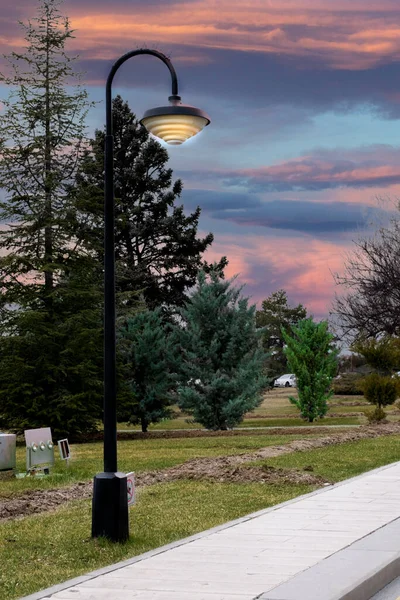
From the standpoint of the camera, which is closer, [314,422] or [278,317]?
[314,422]

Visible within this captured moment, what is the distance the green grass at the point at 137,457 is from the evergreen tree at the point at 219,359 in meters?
5.58

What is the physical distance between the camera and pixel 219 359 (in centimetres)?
3275

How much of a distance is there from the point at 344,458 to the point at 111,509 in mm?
9529

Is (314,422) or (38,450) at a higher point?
(314,422)

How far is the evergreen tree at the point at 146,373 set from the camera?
35.1 meters

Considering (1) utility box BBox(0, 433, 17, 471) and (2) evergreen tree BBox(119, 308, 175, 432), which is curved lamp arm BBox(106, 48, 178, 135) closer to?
(1) utility box BBox(0, 433, 17, 471)

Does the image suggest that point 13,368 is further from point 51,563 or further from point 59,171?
point 51,563

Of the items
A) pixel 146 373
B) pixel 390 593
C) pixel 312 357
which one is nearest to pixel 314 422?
pixel 312 357

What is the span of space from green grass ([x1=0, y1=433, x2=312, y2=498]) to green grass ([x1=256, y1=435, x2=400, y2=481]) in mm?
1781

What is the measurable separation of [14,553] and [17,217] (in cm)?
2564

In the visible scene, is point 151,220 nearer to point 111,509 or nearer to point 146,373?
point 146,373

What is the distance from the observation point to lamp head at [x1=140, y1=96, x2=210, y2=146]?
998 centimetres

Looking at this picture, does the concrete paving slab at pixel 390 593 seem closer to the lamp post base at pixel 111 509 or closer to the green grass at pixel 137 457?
the lamp post base at pixel 111 509

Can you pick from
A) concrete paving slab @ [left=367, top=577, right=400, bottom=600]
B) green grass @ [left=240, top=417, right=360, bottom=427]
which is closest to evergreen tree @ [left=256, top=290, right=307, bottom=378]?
green grass @ [left=240, top=417, right=360, bottom=427]
